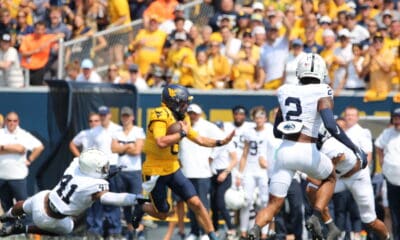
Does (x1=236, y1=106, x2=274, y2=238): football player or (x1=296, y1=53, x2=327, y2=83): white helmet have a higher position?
(x1=296, y1=53, x2=327, y2=83): white helmet

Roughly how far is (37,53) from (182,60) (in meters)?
2.40

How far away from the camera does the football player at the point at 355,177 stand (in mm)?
13180

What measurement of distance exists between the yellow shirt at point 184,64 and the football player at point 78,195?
4.82 meters

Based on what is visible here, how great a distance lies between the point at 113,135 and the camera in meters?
16.8

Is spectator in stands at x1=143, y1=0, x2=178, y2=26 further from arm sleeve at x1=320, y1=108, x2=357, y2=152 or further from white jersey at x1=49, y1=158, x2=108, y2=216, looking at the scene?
arm sleeve at x1=320, y1=108, x2=357, y2=152

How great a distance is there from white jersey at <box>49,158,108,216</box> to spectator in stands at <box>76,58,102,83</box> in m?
5.03

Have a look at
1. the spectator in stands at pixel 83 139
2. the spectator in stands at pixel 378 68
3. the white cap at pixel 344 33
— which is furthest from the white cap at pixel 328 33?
the spectator in stands at pixel 83 139

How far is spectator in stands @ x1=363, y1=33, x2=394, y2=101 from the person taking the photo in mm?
17328

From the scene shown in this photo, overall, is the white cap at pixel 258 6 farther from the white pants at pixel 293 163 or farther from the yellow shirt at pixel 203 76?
the white pants at pixel 293 163

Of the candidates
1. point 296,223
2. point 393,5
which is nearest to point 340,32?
point 393,5

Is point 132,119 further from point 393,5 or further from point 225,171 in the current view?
point 393,5

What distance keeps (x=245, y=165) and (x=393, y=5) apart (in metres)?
4.79

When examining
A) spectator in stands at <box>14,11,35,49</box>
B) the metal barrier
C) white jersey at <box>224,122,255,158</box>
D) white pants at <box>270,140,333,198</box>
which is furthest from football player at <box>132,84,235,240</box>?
spectator in stands at <box>14,11,35,49</box>

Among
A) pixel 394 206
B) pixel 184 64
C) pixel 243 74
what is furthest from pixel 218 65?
pixel 394 206
